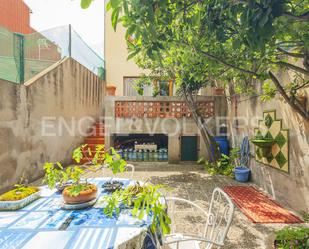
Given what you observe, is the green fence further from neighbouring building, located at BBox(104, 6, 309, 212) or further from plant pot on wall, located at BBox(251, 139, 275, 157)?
plant pot on wall, located at BBox(251, 139, 275, 157)

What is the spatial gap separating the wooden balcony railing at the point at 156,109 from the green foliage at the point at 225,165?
1.78m

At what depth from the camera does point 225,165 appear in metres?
5.57

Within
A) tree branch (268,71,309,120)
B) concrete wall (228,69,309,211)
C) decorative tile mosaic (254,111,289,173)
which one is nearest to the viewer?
tree branch (268,71,309,120)

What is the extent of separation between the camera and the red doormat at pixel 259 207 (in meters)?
2.85

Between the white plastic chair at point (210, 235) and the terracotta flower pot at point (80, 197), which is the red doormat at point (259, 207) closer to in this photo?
the white plastic chair at point (210, 235)

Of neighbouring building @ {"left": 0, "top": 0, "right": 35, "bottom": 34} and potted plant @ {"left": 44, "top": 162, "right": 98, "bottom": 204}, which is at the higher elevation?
neighbouring building @ {"left": 0, "top": 0, "right": 35, "bottom": 34}

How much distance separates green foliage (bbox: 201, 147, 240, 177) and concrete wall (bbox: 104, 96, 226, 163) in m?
0.86

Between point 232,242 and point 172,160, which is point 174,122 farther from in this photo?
point 232,242

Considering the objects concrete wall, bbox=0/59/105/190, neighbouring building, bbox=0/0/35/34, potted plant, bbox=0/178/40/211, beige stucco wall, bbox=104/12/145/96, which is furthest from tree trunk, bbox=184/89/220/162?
neighbouring building, bbox=0/0/35/34

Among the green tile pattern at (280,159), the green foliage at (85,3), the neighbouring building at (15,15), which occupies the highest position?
the neighbouring building at (15,15)

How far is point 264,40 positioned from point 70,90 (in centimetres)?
652

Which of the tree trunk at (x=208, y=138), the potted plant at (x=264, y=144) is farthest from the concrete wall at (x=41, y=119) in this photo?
the potted plant at (x=264, y=144)

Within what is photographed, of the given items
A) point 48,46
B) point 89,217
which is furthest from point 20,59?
point 89,217

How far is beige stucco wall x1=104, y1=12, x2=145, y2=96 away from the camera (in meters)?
9.88
